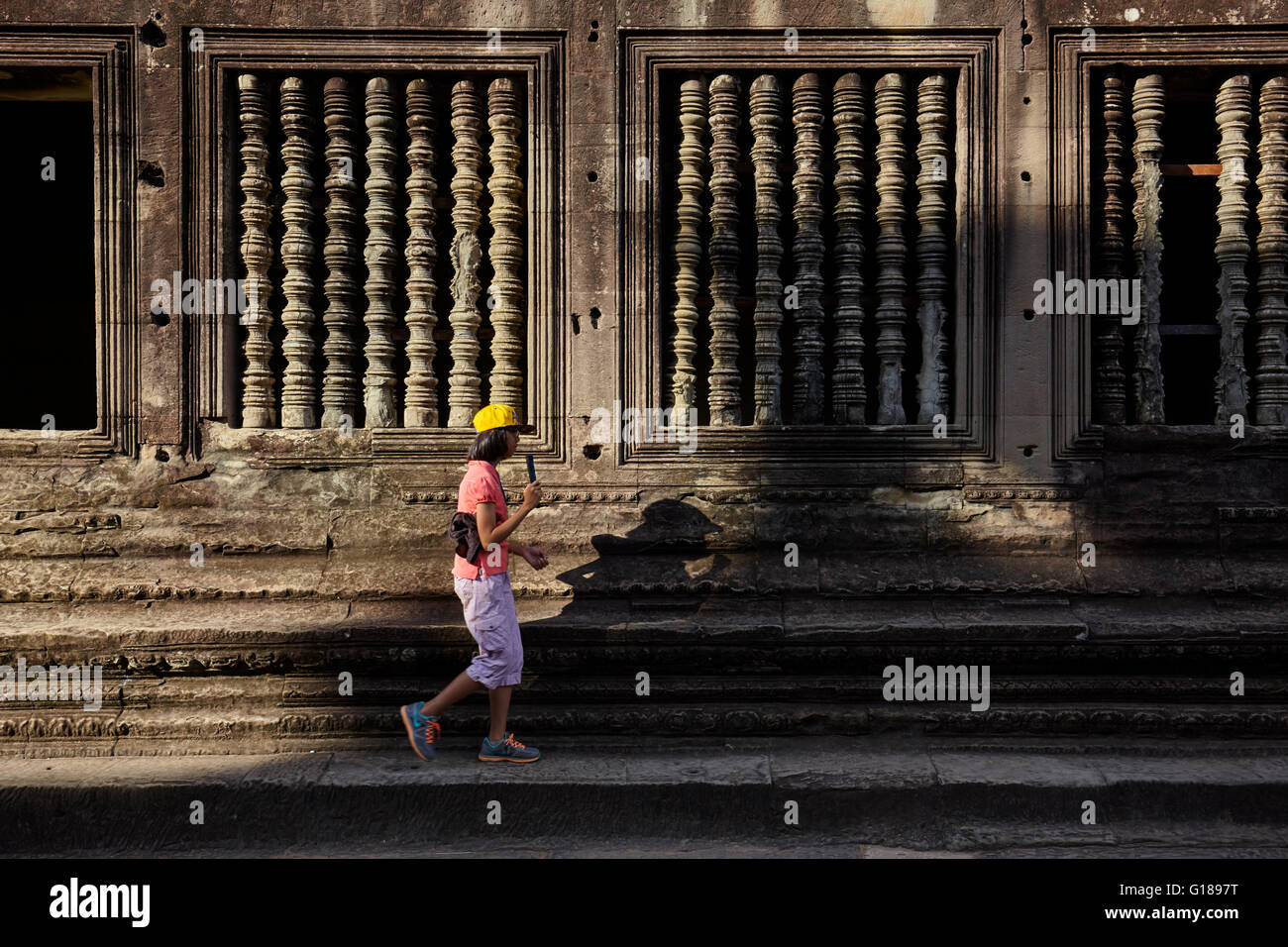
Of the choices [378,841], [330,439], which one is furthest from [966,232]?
[378,841]

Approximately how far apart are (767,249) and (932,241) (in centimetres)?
94

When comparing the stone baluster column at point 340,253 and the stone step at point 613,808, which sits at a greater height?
the stone baluster column at point 340,253

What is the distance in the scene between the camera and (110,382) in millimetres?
5512

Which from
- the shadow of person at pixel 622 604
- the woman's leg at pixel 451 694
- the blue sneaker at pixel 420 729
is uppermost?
the shadow of person at pixel 622 604

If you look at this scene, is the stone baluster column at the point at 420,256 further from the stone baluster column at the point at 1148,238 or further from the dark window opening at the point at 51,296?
the dark window opening at the point at 51,296

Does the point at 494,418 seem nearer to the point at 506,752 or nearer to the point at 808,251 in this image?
the point at 506,752

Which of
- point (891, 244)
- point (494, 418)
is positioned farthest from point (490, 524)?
point (891, 244)

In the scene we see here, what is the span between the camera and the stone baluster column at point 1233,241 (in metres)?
5.52

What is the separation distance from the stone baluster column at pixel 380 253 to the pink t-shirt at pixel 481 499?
1.24m

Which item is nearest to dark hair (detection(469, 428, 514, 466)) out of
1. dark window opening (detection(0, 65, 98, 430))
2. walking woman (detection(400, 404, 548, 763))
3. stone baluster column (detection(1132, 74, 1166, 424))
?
walking woman (detection(400, 404, 548, 763))

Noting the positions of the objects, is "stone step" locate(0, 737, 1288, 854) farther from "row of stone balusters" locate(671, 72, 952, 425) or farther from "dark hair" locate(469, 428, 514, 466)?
"row of stone balusters" locate(671, 72, 952, 425)

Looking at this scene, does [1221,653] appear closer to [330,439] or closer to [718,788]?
[718,788]

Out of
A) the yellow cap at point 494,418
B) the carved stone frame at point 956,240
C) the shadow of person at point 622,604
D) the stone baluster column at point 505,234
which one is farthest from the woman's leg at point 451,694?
the stone baluster column at point 505,234

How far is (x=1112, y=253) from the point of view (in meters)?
5.55
